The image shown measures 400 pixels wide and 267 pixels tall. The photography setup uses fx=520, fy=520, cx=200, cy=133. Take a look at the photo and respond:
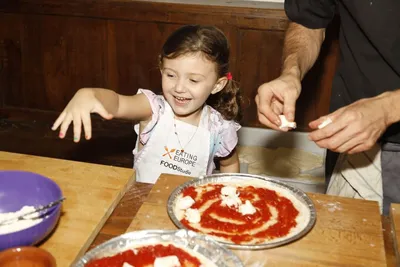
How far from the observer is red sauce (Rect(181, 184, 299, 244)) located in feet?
4.34

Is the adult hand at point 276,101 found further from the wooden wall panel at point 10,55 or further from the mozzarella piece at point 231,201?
the wooden wall panel at point 10,55

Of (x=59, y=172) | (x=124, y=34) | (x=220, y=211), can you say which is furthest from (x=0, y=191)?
(x=124, y=34)

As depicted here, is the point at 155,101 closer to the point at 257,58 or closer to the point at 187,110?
the point at 187,110

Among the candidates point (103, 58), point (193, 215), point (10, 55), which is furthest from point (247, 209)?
point (10, 55)

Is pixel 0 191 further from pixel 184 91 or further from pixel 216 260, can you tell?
pixel 184 91

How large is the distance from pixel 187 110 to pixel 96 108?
0.58 meters

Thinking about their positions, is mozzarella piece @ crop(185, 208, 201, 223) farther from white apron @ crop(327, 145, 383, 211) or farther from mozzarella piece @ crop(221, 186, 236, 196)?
white apron @ crop(327, 145, 383, 211)

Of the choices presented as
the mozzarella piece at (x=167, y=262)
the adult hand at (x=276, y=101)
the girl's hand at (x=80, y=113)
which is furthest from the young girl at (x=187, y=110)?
the mozzarella piece at (x=167, y=262)

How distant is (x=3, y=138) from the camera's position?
3.84 metres

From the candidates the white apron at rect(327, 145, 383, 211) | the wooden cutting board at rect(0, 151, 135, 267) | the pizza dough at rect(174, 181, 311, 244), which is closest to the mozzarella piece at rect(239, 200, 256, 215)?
the pizza dough at rect(174, 181, 311, 244)

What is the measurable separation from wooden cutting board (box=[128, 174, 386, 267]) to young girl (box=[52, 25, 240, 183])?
470 millimetres

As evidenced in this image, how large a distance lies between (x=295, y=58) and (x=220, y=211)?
0.79 metres

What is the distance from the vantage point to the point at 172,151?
209cm

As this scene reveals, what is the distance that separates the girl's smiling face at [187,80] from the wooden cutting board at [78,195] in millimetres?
440
